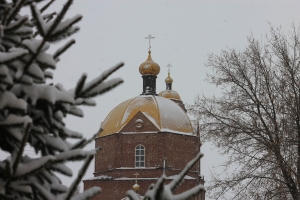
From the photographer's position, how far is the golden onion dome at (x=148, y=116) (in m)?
32.1

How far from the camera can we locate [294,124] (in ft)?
43.0

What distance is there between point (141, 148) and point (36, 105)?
1170 inches

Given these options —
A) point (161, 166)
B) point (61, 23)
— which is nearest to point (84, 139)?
point (61, 23)

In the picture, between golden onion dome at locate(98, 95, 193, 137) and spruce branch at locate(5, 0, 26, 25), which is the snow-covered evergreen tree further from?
golden onion dome at locate(98, 95, 193, 137)

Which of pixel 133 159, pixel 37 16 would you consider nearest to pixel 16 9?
pixel 37 16

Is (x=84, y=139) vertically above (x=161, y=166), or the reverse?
(x=161, y=166)

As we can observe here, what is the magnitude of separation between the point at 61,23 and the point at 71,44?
125 mm

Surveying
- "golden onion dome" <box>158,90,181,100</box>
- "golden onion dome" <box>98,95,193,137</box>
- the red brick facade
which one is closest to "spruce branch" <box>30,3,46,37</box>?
the red brick facade

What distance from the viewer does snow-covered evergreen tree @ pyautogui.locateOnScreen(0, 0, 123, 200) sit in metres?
2.13

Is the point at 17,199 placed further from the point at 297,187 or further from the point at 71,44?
the point at 297,187

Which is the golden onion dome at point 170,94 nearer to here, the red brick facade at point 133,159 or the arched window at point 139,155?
the red brick facade at point 133,159

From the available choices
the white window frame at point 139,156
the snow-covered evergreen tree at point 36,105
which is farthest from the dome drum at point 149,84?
the snow-covered evergreen tree at point 36,105

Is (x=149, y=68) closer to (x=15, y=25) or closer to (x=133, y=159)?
(x=133, y=159)

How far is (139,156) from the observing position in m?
31.9
